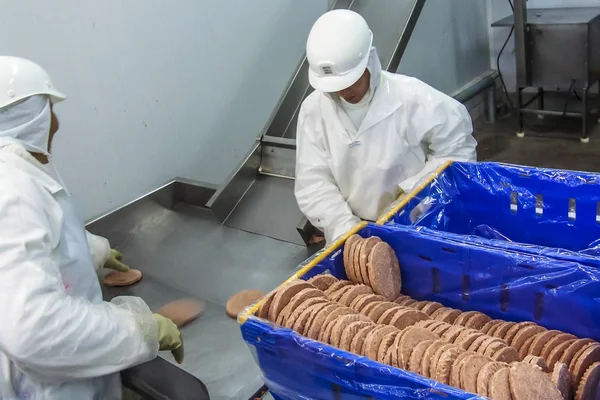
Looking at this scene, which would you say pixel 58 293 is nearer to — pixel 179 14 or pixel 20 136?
pixel 20 136

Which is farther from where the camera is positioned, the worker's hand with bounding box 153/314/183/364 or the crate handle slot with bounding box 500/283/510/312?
the worker's hand with bounding box 153/314/183/364

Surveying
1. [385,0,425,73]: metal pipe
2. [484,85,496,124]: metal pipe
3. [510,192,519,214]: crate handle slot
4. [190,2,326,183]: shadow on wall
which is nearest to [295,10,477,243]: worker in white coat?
[510,192,519,214]: crate handle slot

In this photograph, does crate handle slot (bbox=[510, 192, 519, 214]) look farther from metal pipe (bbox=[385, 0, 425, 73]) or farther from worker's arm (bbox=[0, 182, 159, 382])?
metal pipe (bbox=[385, 0, 425, 73])

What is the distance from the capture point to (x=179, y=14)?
9.51ft

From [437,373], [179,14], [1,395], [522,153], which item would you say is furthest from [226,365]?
[522,153]

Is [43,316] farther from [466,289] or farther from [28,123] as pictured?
[466,289]

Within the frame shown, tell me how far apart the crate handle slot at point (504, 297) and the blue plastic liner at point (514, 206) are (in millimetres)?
220

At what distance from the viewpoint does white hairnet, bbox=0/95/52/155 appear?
129cm

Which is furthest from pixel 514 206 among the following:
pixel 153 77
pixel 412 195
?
pixel 153 77

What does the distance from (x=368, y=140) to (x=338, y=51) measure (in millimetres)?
368

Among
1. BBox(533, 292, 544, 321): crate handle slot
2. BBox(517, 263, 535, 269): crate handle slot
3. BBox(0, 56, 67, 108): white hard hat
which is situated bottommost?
BBox(533, 292, 544, 321): crate handle slot

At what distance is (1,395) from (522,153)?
12.6ft

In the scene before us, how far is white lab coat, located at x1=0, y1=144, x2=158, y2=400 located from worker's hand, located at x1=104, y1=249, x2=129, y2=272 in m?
0.74

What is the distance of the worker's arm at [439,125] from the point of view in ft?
5.98
